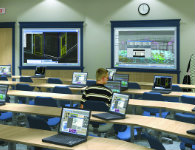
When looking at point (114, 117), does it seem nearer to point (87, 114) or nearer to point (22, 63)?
point (87, 114)

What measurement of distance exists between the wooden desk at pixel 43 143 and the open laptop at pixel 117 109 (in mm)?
Result: 717

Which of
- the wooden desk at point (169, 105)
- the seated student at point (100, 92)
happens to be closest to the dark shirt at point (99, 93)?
the seated student at point (100, 92)

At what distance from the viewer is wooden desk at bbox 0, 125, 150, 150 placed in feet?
8.44

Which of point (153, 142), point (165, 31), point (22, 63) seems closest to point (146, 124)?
point (153, 142)

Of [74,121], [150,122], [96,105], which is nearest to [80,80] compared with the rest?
[96,105]

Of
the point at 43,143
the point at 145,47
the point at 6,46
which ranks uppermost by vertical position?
the point at 6,46

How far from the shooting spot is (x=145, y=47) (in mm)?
9922

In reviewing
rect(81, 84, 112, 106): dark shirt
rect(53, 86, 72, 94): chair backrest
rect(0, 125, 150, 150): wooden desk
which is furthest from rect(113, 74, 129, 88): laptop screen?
rect(0, 125, 150, 150): wooden desk

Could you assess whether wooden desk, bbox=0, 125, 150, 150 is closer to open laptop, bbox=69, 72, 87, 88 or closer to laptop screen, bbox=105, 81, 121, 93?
laptop screen, bbox=105, 81, 121, 93

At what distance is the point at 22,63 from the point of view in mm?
10930

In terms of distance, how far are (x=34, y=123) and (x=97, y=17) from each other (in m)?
7.74

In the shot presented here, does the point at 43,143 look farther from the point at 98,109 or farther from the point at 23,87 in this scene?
the point at 23,87

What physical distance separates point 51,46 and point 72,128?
8.32 metres

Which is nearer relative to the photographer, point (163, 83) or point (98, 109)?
point (98, 109)
